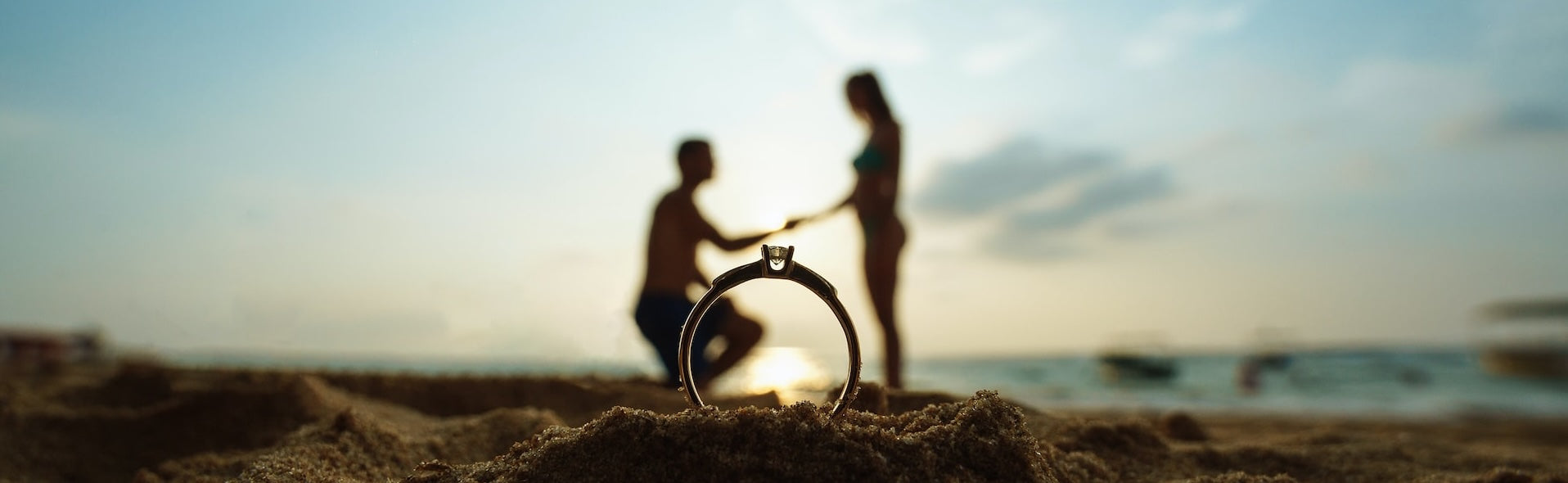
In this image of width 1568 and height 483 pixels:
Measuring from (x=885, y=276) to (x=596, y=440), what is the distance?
11.8ft

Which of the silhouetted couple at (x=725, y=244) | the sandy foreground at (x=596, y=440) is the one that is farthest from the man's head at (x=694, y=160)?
the sandy foreground at (x=596, y=440)

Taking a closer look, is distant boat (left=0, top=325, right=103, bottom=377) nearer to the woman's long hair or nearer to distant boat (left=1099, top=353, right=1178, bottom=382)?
the woman's long hair

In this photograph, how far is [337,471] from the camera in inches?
103

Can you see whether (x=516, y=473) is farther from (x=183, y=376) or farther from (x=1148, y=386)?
(x=1148, y=386)

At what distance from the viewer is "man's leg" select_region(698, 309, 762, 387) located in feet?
18.2

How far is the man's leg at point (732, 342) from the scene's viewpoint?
5.54 metres

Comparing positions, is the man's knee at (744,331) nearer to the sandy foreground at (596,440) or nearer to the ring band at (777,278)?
the sandy foreground at (596,440)

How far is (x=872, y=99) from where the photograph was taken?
18.3 feet

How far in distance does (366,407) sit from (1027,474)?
3.70m

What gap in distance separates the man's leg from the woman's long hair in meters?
1.55

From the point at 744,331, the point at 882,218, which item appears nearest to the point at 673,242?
the point at 744,331

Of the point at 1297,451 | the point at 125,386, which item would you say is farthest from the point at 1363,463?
the point at 125,386

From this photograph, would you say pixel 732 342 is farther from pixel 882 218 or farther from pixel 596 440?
pixel 596 440

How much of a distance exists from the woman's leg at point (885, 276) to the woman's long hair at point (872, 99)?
0.70m
